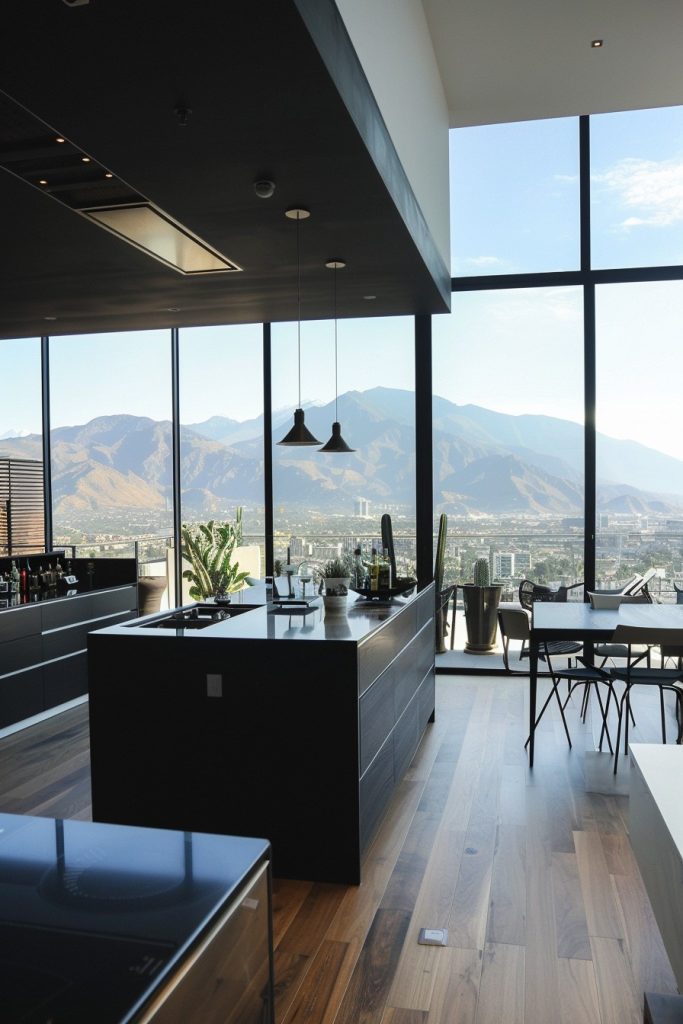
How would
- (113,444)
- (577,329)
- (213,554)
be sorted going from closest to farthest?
1. (577,329)
2. (213,554)
3. (113,444)

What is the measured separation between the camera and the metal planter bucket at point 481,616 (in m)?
7.11

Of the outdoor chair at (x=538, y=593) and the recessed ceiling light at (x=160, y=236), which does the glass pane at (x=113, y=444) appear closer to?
the recessed ceiling light at (x=160, y=236)

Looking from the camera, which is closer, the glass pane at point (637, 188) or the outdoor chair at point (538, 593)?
the glass pane at point (637, 188)

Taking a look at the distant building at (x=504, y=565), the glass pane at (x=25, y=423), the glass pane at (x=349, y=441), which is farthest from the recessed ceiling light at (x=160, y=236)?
the glass pane at (x=25, y=423)

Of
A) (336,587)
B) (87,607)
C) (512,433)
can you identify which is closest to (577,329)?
(512,433)

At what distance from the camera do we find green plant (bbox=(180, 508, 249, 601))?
25.6ft

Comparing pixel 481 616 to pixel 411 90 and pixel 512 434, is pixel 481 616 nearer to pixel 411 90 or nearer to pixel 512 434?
pixel 512 434

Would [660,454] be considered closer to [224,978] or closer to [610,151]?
[610,151]

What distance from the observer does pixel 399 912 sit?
304cm

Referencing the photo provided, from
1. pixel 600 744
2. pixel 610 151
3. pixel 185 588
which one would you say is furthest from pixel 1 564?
pixel 610 151

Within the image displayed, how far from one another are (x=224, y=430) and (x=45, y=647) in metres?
2.75

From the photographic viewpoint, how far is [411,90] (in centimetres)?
453

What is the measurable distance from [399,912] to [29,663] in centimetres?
338

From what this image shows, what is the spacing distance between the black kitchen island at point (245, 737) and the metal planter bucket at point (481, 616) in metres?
3.68
